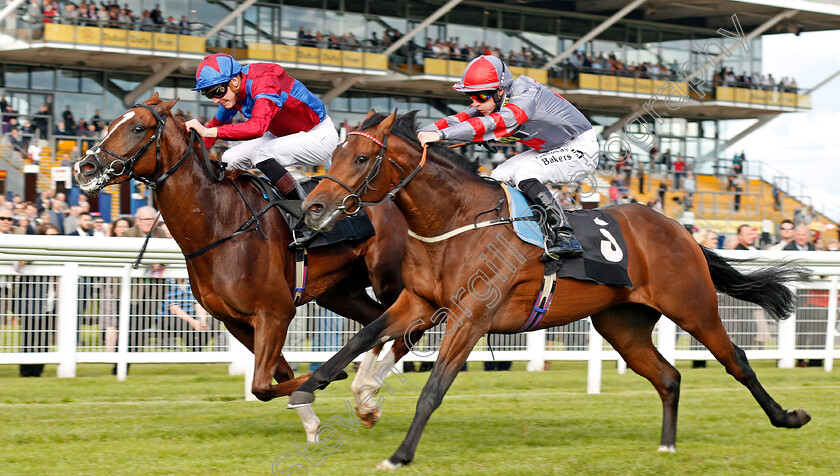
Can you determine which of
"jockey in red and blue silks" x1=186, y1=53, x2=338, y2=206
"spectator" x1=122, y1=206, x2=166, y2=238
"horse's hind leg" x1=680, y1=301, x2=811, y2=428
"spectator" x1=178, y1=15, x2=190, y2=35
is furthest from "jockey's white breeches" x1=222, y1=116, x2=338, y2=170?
"spectator" x1=178, y1=15, x2=190, y2=35

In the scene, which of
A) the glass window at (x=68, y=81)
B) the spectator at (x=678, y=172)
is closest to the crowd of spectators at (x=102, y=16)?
the glass window at (x=68, y=81)

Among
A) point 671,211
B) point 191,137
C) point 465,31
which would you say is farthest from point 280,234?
point 465,31

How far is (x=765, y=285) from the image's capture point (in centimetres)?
555

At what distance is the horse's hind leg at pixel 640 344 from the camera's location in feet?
16.7

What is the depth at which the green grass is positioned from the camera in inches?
169

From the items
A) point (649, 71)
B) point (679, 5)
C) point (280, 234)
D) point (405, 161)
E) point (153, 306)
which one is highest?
point (679, 5)

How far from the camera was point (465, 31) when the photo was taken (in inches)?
991

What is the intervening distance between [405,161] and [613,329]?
171 centimetres

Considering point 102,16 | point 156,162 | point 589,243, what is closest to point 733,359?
point 589,243

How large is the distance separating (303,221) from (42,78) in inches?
661

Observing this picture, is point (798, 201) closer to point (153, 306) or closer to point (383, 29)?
point (383, 29)

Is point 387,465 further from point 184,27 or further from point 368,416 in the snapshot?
point 184,27

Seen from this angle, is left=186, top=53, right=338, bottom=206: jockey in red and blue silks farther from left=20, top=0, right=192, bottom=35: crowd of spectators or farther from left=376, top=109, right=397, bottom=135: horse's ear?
left=20, top=0, right=192, bottom=35: crowd of spectators

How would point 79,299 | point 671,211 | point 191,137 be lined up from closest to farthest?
point 191,137, point 79,299, point 671,211
